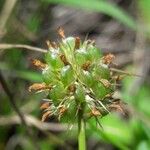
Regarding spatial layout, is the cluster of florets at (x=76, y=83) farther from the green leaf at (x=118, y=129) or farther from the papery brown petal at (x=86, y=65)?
the green leaf at (x=118, y=129)

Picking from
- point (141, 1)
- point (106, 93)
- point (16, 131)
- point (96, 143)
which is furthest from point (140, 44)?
point (106, 93)

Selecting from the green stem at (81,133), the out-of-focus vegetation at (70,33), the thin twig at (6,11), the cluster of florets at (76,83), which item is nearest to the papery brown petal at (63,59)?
the cluster of florets at (76,83)

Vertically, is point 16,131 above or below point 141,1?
below

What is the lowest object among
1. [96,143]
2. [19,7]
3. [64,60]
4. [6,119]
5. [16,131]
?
[96,143]

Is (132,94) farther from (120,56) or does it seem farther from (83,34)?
(83,34)

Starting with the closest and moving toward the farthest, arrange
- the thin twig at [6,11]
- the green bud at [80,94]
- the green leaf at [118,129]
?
the green bud at [80,94]
the green leaf at [118,129]
the thin twig at [6,11]

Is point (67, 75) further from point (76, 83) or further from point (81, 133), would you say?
point (81, 133)

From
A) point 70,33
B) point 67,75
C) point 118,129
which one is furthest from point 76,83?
point 70,33
